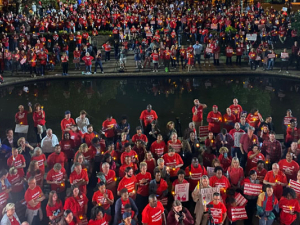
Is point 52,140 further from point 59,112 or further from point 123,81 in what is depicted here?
point 123,81

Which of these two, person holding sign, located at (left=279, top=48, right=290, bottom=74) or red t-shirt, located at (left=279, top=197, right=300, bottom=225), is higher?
person holding sign, located at (left=279, top=48, right=290, bottom=74)

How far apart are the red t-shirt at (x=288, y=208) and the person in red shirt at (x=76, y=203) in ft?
13.5

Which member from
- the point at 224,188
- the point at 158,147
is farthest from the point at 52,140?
the point at 224,188

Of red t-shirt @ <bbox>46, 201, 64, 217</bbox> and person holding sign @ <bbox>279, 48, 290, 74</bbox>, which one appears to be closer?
red t-shirt @ <bbox>46, 201, 64, 217</bbox>

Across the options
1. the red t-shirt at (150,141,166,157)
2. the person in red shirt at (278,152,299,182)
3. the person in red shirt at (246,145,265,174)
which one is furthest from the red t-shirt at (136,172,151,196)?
the person in red shirt at (278,152,299,182)

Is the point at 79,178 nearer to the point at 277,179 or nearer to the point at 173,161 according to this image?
the point at 173,161

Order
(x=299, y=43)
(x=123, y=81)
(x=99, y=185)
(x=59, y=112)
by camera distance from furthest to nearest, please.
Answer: (x=299, y=43) < (x=123, y=81) < (x=59, y=112) < (x=99, y=185)

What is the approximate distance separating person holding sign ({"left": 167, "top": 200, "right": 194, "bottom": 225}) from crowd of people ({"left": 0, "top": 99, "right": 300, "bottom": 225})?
0.02m

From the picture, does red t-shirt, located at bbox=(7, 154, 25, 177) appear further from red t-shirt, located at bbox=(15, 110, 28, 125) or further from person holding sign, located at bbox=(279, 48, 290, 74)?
person holding sign, located at bbox=(279, 48, 290, 74)

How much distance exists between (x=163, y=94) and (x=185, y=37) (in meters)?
11.9

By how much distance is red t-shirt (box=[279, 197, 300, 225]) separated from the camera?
7.75 m

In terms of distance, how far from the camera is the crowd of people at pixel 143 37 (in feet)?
81.3

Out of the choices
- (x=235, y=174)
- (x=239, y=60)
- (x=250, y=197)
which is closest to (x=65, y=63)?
(x=239, y=60)

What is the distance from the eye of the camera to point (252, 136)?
34.4 ft
